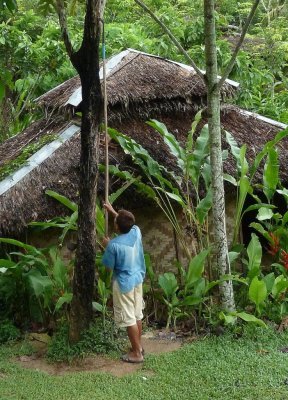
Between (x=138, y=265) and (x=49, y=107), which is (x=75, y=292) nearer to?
(x=138, y=265)

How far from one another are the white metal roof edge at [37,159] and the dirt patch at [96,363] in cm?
183

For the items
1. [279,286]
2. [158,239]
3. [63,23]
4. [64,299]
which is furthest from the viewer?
[158,239]

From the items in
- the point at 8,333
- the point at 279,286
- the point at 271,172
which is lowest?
the point at 8,333

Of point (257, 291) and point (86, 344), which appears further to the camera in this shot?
point (257, 291)

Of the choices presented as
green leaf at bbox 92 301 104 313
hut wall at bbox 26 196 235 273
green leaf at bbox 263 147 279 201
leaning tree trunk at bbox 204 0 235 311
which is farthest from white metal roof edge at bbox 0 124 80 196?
green leaf at bbox 263 147 279 201

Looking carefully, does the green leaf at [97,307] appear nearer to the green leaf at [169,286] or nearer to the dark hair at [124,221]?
the green leaf at [169,286]

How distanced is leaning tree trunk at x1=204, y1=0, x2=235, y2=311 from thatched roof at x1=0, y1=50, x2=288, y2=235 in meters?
1.45

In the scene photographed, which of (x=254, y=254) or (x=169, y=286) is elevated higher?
(x=254, y=254)

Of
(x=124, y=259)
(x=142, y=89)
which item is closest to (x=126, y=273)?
(x=124, y=259)

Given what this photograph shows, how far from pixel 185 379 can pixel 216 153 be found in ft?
7.15

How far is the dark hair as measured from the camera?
537 cm

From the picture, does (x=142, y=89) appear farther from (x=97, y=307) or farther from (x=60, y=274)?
(x=97, y=307)

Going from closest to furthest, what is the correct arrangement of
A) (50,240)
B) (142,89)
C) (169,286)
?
(169,286)
(50,240)
(142,89)

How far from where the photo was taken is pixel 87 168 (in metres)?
5.39
